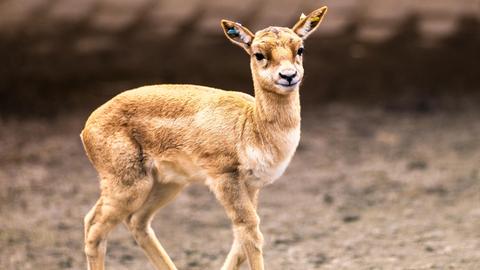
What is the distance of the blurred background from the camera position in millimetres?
9805

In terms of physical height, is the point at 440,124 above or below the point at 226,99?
below

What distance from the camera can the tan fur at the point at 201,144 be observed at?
A: 6746 millimetres

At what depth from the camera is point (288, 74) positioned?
248 inches

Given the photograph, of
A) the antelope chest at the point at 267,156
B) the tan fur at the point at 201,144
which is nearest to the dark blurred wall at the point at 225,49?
the tan fur at the point at 201,144

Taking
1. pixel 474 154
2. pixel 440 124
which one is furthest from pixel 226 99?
pixel 440 124

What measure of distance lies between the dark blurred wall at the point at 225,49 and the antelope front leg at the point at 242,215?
846cm

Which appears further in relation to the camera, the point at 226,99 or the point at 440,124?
the point at 440,124

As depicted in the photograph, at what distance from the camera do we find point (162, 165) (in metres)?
6.98

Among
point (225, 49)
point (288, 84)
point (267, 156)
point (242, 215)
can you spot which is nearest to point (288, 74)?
point (288, 84)

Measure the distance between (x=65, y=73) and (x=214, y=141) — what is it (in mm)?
9322

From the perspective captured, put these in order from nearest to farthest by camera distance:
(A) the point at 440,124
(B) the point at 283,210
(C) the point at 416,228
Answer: (C) the point at 416,228 < (B) the point at 283,210 < (A) the point at 440,124

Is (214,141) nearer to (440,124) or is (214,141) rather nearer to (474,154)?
(474,154)

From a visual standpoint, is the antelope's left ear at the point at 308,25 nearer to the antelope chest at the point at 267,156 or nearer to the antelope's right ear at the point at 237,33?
the antelope's right ear at the point at 237,33

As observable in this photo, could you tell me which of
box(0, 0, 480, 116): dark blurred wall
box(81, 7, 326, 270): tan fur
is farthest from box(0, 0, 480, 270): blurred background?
box(81, 7, 326, 270): tan fur
